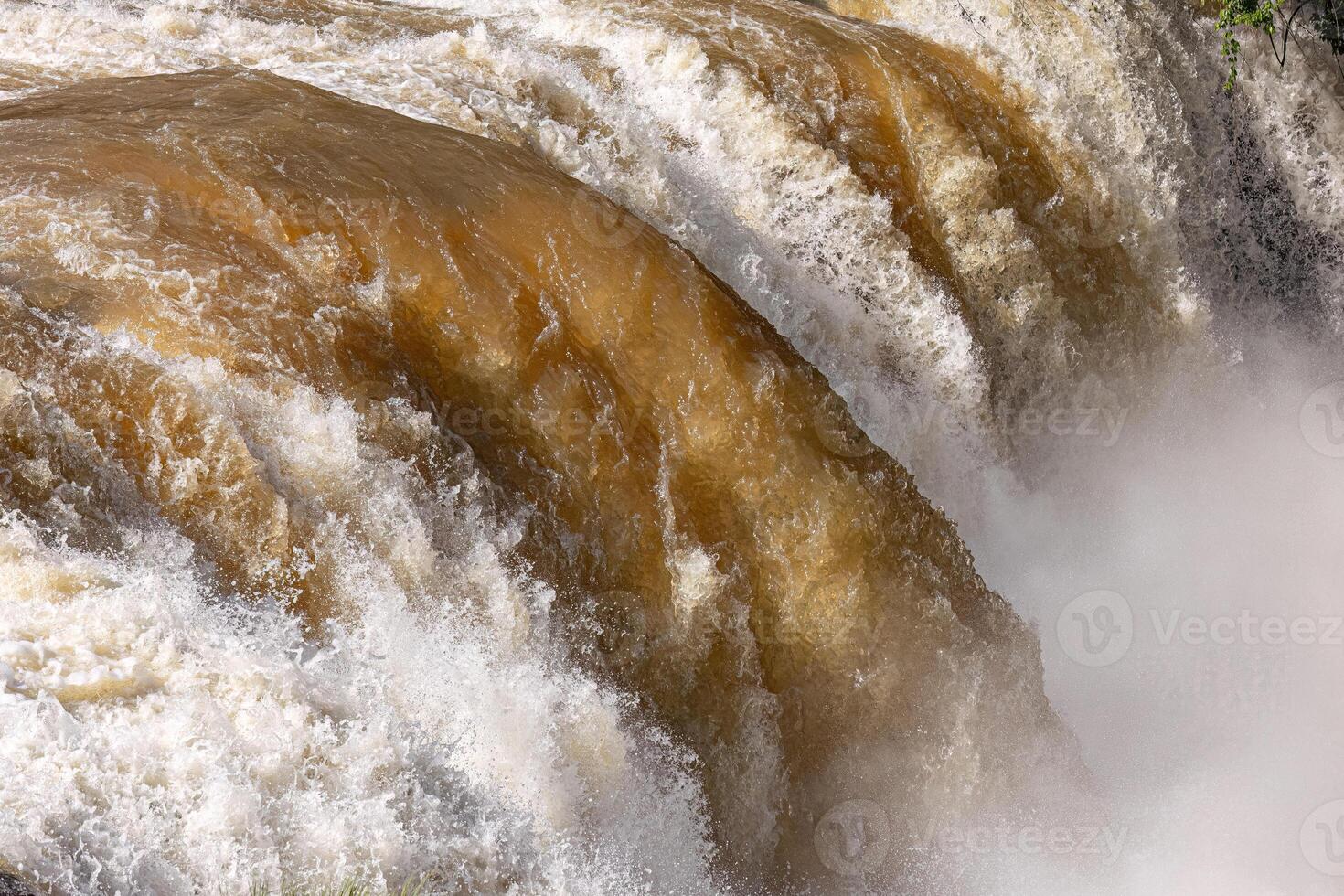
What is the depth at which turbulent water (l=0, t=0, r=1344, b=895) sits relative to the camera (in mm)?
3785

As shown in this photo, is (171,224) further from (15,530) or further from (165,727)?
(165,727)

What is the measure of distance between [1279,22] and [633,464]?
26.7ft

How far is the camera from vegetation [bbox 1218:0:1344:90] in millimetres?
9328

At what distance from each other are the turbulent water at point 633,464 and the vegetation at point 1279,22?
1.72ft

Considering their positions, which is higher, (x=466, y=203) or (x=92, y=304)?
(x=466, y=203)

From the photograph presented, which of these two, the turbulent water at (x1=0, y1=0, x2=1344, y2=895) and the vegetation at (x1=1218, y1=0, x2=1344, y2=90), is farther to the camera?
the vegetation at (x1=1218, y1=0, x2=1344, y2=90)

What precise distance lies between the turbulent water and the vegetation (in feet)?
1.72

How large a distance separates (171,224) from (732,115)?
11.4 ft

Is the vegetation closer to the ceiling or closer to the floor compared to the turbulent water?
closer to the ceiling

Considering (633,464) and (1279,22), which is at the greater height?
(1279,22)

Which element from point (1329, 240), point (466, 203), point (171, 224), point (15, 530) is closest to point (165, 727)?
point (15, 530)

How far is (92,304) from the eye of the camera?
4.26 m

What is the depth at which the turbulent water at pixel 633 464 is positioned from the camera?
12.4 feet

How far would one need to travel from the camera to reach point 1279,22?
10188 mm
